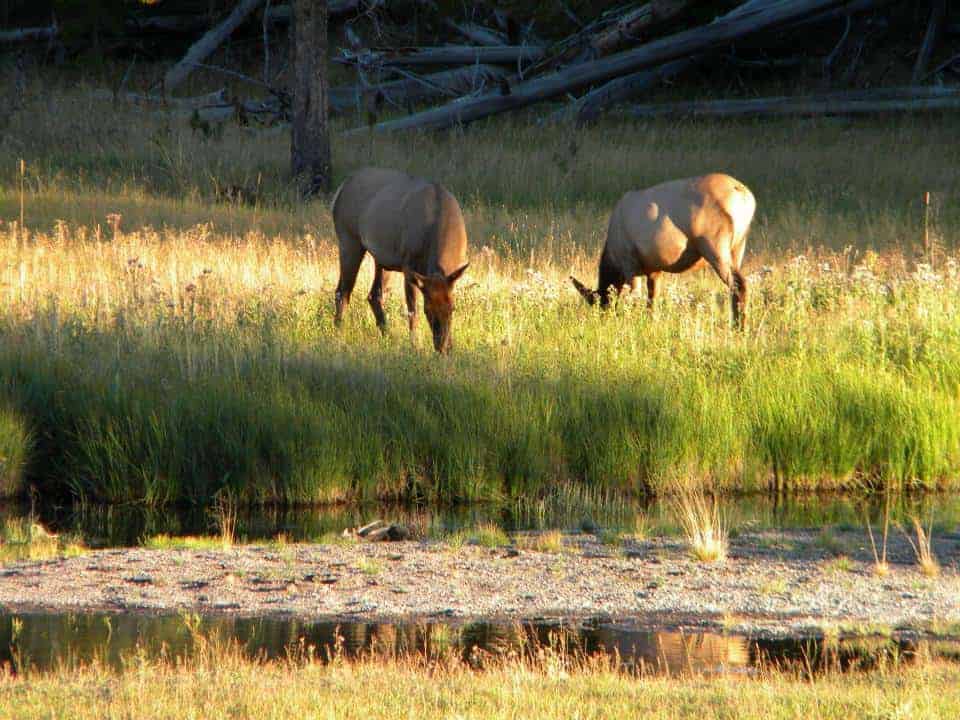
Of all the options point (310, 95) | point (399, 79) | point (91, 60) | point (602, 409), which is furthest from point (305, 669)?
point (91, 60)

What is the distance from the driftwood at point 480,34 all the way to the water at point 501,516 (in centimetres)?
2539

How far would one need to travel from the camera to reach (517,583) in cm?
842

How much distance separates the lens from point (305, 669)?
6.55 meters

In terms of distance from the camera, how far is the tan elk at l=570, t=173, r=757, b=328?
1438cm

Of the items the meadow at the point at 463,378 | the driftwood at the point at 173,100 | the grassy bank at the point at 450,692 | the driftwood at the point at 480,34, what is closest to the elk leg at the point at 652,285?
the meadow at the point at 463,378

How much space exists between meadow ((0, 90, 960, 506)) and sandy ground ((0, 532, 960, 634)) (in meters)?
1.97

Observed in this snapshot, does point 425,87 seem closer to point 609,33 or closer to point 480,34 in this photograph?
point 480,34

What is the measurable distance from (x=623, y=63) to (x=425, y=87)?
5433mm

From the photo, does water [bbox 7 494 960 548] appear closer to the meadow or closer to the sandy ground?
the meadow

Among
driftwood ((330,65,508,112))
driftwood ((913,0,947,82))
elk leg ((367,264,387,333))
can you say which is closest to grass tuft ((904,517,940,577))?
elk leg ((367,264,387,333))

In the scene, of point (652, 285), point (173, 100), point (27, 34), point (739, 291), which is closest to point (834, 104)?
point (173, 100)

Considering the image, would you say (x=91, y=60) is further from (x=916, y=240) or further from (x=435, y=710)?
(x=435, y=710)

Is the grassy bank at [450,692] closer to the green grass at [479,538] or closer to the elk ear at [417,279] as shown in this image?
the green grass at [479,538]

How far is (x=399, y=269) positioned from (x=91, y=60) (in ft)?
89.7
